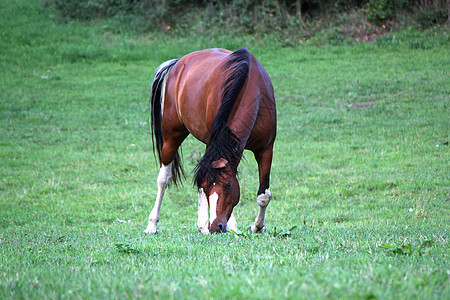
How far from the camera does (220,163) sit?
456 cm

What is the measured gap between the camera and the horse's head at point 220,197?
14.7ft

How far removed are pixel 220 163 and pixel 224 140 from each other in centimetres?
27

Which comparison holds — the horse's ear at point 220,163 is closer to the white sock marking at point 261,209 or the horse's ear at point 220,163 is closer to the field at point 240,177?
the field at point 240,177

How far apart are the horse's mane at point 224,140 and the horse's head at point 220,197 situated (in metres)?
0.04

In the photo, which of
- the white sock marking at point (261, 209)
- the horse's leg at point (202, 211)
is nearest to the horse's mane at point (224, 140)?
the white sock marking at point (261, 209)

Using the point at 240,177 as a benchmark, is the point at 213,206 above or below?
above

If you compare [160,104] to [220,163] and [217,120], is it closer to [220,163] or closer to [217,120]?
[217,120]

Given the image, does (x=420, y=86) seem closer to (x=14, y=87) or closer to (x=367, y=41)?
(x=367, y=41)

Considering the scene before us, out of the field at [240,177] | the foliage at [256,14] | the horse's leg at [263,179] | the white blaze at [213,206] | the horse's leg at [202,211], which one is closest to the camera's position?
the field at [240,177]

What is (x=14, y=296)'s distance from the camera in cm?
263

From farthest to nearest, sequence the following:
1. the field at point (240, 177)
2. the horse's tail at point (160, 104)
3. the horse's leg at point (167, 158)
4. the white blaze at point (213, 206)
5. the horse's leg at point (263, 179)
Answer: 1. the horse's tail at point (160, 104)
2. the horse's leg at point (167, 158)
3. the horse's leg at point (263, 179)
4. the white blaze at point (213, 206)
5. the field at point (240, 177)

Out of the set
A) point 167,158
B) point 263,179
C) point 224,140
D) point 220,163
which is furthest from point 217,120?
point 167,158

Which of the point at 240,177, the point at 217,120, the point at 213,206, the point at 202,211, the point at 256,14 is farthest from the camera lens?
the point at 256,14

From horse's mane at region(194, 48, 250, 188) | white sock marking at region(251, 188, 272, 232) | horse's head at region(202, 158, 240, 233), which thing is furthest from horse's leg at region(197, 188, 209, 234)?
horse's head at region(202, 158, 240, 233)
